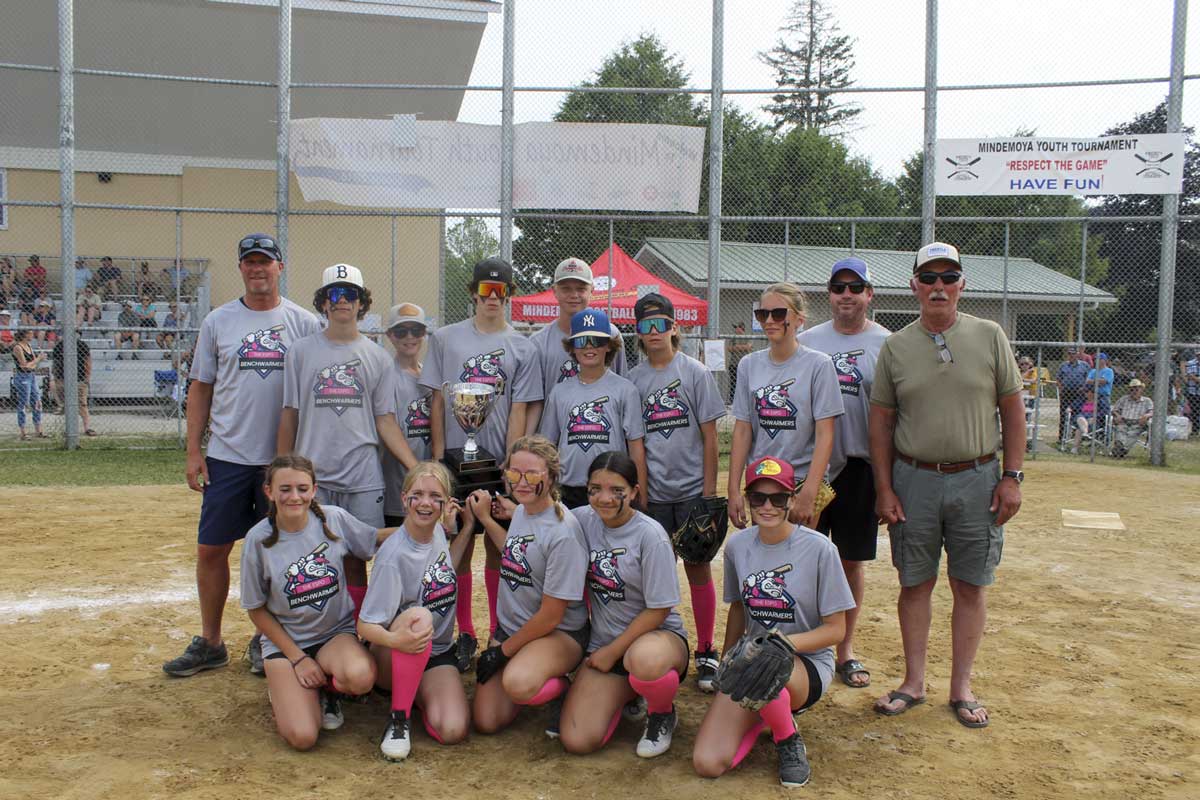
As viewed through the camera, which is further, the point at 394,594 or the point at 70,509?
the point at 70,509

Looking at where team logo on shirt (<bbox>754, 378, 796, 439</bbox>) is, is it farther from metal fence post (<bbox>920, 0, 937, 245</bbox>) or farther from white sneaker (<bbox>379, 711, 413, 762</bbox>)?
metal fence post (<bbox>920, 0, 937, 245</bbox>)

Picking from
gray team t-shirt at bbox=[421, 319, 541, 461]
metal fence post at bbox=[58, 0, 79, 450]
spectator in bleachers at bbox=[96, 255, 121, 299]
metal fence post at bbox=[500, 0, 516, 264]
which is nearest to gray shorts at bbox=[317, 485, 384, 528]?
gray team t-shirt at bbox=[421, 319, 541, 461]

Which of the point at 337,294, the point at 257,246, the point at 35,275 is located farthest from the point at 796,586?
the point at 35,275

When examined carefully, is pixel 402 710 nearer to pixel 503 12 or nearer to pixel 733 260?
pixel 503 12

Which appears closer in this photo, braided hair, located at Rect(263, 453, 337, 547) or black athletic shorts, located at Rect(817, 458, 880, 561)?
braided hair, located at Rect(263, 453, 337, 547)

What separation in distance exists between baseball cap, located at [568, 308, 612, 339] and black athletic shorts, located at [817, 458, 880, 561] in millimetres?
1331

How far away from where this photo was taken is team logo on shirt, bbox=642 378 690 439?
462cm

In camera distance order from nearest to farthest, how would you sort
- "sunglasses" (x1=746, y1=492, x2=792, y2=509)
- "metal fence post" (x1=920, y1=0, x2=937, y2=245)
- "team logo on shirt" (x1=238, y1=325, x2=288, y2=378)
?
"sunglasses" (x1=746, y1=492, x2=792, y2=509) → "team logo on shirt" (x1=238, y1=325, x2=288, y2=378) → "metal fence post" (x1=920, y1=0, x2=937, y2=245)

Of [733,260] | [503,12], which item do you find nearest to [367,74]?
[503,12]

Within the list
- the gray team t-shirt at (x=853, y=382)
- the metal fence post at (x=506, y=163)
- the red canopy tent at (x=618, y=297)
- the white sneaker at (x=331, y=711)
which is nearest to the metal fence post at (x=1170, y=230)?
the red canopy tent at (x=618, y=297)

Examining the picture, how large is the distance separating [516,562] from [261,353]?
1627 mm

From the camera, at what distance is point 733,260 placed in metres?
16.8

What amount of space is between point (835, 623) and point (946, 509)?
78cm

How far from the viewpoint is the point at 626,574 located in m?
4.05
